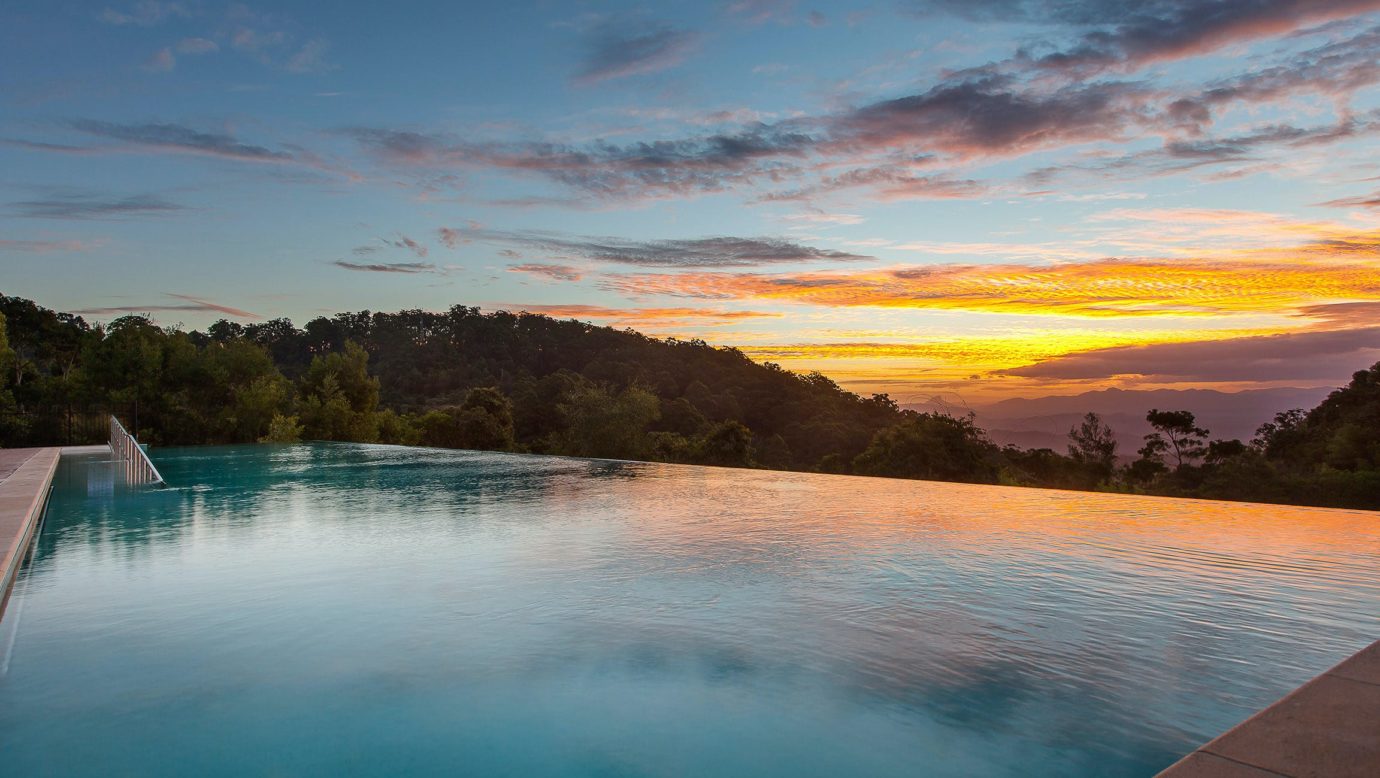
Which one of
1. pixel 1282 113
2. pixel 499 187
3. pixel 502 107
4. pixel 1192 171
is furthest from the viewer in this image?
pixel 499 187

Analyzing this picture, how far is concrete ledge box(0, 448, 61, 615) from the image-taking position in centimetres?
387

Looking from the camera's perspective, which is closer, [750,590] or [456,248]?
[750,590]

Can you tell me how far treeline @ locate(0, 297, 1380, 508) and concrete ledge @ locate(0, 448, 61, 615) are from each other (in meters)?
6.37

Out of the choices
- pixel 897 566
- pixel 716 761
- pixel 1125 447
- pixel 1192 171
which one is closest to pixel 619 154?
pixel 1192 171

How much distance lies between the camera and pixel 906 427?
1883cm

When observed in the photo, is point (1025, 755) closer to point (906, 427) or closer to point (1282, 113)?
point (1282, 113)

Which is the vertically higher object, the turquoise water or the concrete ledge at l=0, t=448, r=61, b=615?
the concrete ledge at l=0, t=448, r=61, b=615

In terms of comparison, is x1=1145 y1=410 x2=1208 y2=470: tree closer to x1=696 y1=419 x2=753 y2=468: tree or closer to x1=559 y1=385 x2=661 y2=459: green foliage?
x1=696 y1=419 x2=753 y2=468: tree

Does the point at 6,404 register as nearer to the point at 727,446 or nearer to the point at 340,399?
the point at 340,399

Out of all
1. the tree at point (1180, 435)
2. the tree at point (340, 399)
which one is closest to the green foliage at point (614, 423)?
the tree at point (340, 399)

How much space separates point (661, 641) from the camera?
9.82 feet

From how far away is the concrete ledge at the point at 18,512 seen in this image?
12.7 ft

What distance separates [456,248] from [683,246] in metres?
4.63

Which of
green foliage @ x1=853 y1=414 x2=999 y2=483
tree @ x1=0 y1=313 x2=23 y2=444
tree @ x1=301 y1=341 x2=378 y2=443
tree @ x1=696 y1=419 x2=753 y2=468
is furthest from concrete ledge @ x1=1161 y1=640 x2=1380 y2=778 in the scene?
tree @ x1=696 y1=419 x2=753 y2=468
